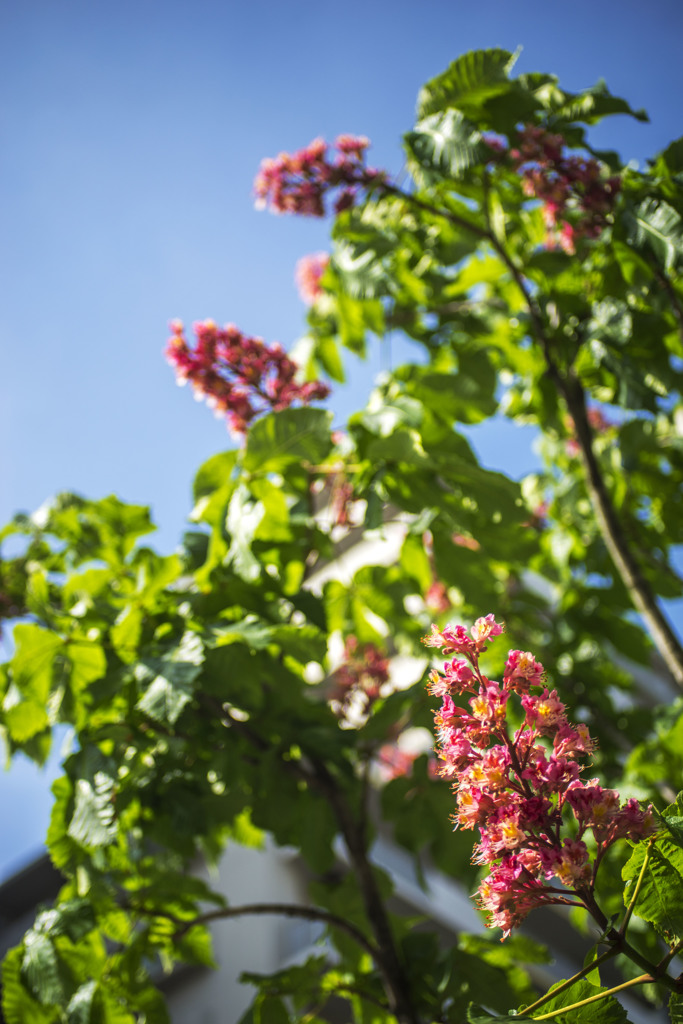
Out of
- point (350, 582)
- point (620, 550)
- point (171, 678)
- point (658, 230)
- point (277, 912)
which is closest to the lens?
point (171, 678)

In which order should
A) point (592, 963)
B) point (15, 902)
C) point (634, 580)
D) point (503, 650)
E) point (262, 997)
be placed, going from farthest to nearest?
point (15, 902) < point (503, 650) < point (634, 580) < point (262, 997) < point (592, 963)

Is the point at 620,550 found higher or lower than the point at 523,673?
higher

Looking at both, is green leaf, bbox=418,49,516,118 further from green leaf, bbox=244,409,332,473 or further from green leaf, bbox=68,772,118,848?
green leaf, bbox=68,772,118,848

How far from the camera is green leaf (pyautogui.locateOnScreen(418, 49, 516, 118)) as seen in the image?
160 cm

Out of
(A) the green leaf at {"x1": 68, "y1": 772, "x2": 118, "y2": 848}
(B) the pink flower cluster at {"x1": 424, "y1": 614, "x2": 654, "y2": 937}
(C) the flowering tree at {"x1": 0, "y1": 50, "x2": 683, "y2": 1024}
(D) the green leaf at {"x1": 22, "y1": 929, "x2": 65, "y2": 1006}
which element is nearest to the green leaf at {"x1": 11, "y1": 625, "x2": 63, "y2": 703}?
(C) the flowering tree at {"x1": 0, "y1": 50, "x2": 683, "y2": 1024}

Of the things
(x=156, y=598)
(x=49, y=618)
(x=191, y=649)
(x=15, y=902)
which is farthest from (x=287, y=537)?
(x=15, y=902)

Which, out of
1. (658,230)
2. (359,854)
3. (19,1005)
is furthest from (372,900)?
(658,230)

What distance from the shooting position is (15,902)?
9305 mm

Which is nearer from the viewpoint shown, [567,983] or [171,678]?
[567,983]

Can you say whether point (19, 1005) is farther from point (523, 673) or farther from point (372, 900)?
point (523, 673)

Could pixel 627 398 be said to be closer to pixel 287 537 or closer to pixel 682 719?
pixel 682 719

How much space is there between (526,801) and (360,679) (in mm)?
1756

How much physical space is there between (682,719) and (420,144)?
136 cm

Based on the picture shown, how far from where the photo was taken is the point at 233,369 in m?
2.11
